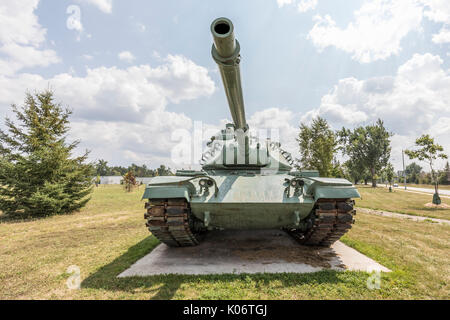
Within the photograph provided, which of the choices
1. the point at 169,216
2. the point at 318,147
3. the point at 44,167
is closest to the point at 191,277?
the point at 169,216

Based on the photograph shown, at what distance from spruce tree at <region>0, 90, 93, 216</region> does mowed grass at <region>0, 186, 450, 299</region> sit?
477cm

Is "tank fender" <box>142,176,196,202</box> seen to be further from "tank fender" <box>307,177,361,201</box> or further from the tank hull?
"tank fender" <box>307,177,361,201</box>

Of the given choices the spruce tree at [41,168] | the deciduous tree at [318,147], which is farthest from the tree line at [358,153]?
the spruce tree at [41,168]

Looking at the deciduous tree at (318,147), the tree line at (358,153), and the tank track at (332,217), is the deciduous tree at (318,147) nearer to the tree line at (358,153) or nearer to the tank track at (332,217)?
the tree line at (358,153)

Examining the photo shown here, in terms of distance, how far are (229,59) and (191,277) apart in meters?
3.47

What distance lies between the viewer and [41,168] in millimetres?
11773

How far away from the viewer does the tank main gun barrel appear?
2.65 metres

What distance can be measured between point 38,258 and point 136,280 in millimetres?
3179

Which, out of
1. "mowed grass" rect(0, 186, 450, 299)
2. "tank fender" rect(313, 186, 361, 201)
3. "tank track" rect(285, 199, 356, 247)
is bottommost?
"mowed grass" rect(0, 186, 450, 299)

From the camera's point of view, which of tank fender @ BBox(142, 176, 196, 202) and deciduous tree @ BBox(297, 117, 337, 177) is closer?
tank fender @ BBox(142, 176, 196, 202)

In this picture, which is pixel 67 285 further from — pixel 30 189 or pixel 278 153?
pixel 30 189

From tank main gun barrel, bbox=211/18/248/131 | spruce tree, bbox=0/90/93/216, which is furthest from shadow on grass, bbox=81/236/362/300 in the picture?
spruce tree, bbox=0/90/93/216

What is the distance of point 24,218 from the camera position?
11.4 meters
